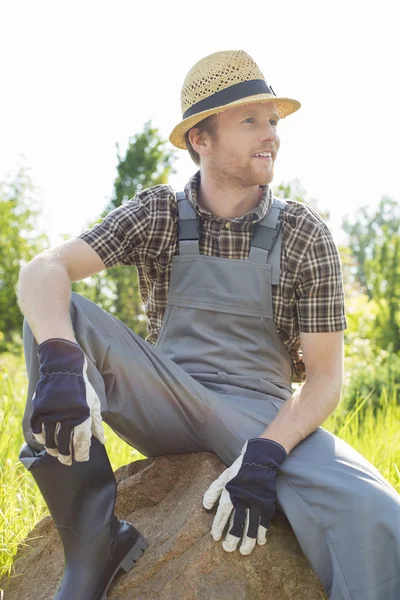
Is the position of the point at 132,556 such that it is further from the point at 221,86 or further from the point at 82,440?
the point at 221,86

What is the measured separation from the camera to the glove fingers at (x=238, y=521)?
6.38 feet

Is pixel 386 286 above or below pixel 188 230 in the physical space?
below

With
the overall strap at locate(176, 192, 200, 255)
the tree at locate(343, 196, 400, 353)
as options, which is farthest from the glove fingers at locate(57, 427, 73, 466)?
the tree at locate(343, 196, 400, 353)

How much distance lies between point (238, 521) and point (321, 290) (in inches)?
33.7

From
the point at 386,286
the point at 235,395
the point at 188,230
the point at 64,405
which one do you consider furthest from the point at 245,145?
the point at 386,286

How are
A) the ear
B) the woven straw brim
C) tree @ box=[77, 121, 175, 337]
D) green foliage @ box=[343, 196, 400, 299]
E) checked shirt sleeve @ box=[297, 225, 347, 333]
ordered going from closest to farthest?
1. checked shirt sleeve @ box=[297, 225, 347, 333]
2. the woven straw brim
3. the ear
4. tree @ box=[77, 121, 175, 337]
5. green foliage @ box=[343, 196, 400, 299]

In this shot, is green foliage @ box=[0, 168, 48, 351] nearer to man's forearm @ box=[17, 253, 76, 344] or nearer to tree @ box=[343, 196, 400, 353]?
tree @ box=[343, 196, 400, 353]

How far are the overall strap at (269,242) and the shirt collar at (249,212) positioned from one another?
3 centimetres

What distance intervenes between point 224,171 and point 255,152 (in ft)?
0.45

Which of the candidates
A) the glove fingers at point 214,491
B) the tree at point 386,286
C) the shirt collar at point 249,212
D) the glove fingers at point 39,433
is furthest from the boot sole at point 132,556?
the tree at point 386,286

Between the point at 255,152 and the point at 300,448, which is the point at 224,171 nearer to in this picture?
the point at 255,152

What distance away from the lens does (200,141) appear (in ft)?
9.00

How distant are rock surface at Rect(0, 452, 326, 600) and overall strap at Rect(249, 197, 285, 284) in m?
0.69

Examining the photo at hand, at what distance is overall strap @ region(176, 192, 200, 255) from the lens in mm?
2549
